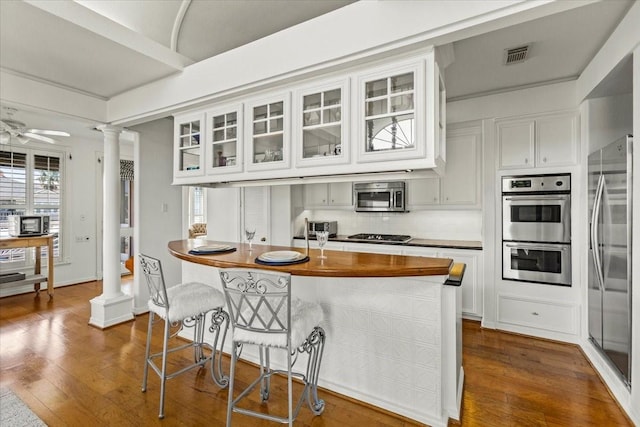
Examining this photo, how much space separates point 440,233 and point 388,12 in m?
3.06

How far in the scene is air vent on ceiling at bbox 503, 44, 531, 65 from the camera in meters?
2.64

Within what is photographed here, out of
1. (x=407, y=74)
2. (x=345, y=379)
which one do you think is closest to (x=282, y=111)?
(x=407, y=74)

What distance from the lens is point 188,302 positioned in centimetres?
219

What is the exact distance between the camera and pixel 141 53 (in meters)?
2.61

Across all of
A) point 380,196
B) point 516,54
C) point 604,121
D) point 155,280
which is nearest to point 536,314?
point 604,121

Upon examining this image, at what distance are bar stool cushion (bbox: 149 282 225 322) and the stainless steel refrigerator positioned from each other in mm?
2815

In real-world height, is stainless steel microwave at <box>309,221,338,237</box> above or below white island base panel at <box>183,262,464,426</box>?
above

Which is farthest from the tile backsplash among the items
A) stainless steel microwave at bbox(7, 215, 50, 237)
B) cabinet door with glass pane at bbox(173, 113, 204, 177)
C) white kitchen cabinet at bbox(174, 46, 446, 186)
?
stainless steel microwave at bbox(7, 215, 50, 237)

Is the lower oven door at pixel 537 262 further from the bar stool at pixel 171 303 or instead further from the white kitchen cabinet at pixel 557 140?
the bar stool at pixel 171 303

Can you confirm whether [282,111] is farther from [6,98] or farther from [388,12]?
[6,98]

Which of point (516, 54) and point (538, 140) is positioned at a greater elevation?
point (516, 54)

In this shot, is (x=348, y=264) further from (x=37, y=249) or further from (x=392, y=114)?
(x=37, y=249)

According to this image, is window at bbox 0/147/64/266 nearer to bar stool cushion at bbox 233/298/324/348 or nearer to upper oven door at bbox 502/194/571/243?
bar stool cushion at bbox 233/298/324/348

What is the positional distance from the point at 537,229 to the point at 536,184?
1.53 feet
